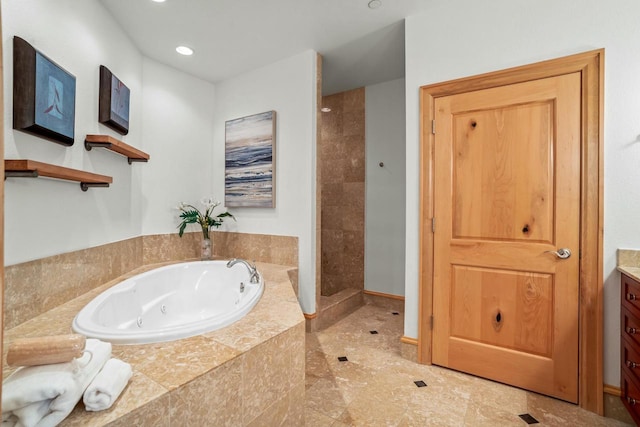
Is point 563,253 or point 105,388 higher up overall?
point 563,253

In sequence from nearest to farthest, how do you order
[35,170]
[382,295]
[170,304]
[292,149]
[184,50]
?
[35,170]
[170,304]
[184,50]
[292,149]
[382,295]

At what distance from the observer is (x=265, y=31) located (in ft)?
8.13

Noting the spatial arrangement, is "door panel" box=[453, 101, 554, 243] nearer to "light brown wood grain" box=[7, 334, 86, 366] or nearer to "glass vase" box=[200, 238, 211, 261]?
"light brown wood grain" box=[7, 334, 86, 366]

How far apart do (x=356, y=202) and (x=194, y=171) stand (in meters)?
1.90

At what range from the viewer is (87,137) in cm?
199

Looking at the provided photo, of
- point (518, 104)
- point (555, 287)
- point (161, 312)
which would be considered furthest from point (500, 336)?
point (161, 312)

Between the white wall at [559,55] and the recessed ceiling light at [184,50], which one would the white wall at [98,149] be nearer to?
the recessed ceiling light at [184,50]

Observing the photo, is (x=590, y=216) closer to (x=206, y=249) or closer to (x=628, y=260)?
(x=628, y=260)

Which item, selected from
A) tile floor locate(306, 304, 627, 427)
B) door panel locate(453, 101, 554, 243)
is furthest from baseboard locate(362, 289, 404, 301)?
door panel locate(453, 101, 554, 243)

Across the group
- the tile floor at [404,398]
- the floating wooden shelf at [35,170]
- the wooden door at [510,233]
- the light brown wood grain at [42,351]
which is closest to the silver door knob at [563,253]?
the wooden door at [510,233]

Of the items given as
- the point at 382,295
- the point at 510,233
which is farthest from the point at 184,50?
the point at 382,295

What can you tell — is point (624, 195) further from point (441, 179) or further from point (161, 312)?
point (161, 312)

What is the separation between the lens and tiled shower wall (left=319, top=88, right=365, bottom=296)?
3.67 meters

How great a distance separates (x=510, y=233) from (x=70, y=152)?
2.81 metres
